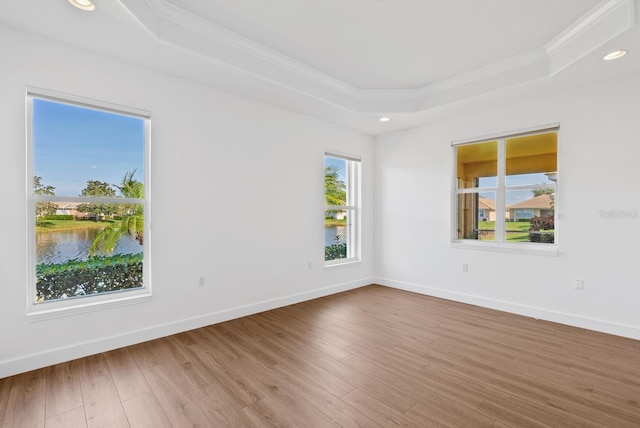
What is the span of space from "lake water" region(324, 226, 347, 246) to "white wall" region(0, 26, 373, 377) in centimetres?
21

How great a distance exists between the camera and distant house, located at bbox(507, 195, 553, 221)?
149 inches

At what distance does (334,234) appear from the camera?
16.6ft

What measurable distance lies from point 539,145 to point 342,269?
3.25 metres

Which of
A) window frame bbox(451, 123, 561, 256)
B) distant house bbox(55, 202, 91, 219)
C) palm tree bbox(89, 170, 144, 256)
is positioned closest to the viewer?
distant house bbox(55, 202, 91, 219)

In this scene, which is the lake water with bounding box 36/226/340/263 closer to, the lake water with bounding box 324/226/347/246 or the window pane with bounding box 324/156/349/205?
the lake water with bounding box 324/226/347/246

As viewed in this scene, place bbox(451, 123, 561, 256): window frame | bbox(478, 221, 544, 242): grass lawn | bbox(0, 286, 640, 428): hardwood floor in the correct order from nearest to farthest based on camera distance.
Answer: bbox(0, 286, 640, 428): hardwood floor < bbox(451, 123, 561, 256): window frame < bbox(478, 221, 544, 242): grass lawn

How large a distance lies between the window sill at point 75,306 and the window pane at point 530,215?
4.53 meters

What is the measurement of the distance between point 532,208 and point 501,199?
381mm

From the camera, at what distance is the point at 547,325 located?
347cm

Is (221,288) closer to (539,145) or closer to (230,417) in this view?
(230,417)

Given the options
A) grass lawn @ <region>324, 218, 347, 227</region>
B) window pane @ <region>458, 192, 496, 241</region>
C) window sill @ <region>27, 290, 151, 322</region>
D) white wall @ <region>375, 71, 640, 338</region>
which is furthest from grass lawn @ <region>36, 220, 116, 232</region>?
window pane @ <region>458, 192, 496, 241</region>

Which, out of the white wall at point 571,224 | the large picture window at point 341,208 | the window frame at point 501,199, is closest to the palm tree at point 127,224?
the large picture window at point 341,208

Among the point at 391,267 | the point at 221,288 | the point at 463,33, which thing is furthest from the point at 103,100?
the point at 391,267

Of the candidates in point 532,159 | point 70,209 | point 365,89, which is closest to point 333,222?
point 365,89
